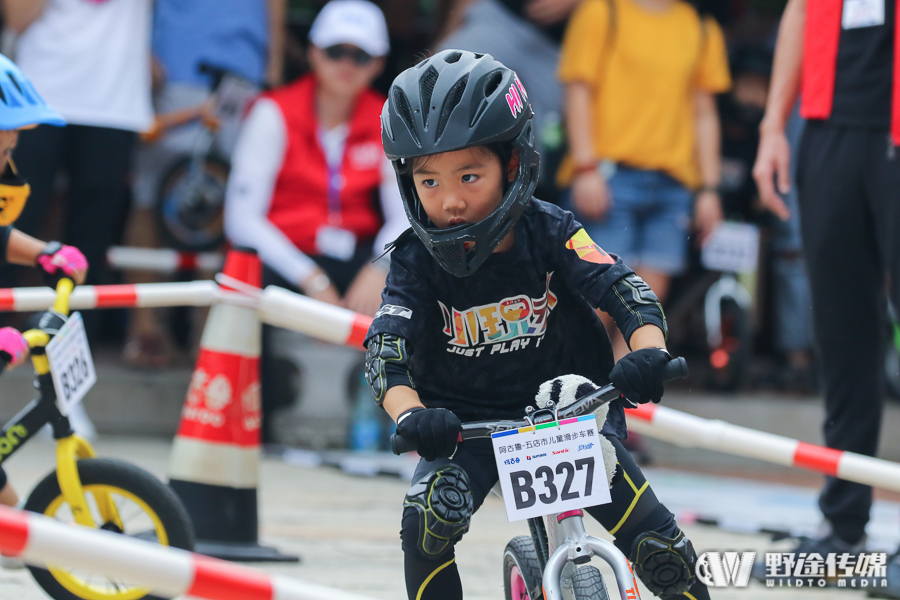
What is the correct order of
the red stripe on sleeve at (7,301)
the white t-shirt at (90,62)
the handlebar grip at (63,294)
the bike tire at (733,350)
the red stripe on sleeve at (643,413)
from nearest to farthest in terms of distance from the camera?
1. the handlebar grip at (63,294)
2. the red stripe on sleeve at (643,413)
3. the red stripe on sleeve at (7,301)
4. the white t-shirt at (90,62)
5. the bike tire at (733,350)

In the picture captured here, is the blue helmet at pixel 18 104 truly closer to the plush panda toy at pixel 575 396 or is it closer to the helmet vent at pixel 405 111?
the helmet vent at pixel 405 111

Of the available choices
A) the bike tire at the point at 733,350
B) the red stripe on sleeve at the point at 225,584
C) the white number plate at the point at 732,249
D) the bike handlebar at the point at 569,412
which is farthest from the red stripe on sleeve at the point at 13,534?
the bike tire at the point at 733,350

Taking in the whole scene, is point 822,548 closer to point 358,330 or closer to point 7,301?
point 358,330

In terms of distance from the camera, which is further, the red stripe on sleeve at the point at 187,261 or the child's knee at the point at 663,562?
the red stripe on sleeve at the point at 187,261

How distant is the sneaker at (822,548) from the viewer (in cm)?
367

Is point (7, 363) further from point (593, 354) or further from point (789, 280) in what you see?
point (789, 280)

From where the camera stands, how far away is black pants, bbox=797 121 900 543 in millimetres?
3658

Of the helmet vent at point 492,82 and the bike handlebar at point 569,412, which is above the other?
the helmet vent at point 492,82

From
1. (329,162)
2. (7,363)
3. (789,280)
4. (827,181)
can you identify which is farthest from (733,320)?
(7,363)

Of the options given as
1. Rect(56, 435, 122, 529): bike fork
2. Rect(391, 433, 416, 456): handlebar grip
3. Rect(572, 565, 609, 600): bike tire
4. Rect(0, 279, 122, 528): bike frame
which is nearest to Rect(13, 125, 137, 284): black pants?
Rect(0, 279, 122, 528): bike frame

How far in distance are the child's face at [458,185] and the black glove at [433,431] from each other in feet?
1.50

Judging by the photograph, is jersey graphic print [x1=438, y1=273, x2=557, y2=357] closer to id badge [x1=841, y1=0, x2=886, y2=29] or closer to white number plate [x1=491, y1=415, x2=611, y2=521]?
white number plate [x1=491, y1=415, x2=611, y2=521]

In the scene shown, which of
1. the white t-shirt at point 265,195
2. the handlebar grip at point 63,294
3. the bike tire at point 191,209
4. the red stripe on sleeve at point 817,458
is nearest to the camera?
the handlebar grip at point 63,294

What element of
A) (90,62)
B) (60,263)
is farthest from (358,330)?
(90,62)
